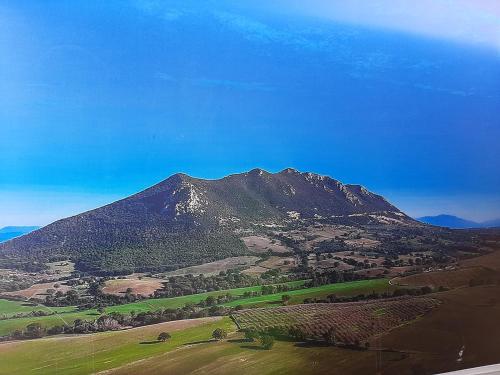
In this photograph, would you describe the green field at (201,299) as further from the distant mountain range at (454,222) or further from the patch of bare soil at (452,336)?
the distant mountain range at (454,222)

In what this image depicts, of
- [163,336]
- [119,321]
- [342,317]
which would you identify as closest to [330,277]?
[342,317]

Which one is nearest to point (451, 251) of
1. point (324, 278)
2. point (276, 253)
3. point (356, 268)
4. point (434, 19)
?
point (356, 268)

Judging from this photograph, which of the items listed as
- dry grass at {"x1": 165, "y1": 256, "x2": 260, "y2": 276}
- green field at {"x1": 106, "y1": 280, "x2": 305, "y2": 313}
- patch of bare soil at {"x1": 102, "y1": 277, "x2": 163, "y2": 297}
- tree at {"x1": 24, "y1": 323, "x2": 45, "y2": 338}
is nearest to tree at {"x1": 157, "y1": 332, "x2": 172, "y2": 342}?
green field at {"x1": 106, "y1": 280, "x2": 305, "y2": 313}

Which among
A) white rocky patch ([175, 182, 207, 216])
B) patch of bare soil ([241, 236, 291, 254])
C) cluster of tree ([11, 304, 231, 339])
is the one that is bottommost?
cluster of tree ([11, 304, 231, 339])

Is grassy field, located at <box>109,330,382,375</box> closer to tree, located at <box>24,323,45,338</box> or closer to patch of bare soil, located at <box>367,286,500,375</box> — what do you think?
patch of bare soil, located at <box>367,286,500,375</box>

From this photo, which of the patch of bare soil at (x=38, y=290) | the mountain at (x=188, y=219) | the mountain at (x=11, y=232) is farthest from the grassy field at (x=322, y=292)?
the mountain at (x=11, y=232)

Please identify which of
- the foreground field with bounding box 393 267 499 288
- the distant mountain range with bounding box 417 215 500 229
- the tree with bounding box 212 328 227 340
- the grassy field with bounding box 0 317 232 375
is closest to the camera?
the grassy field with bounding box 0 317 232 375
